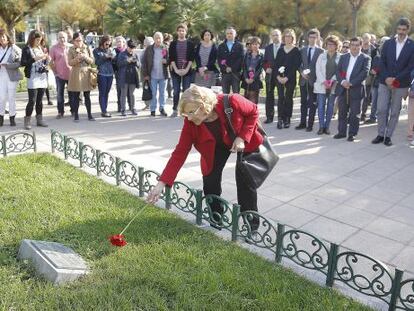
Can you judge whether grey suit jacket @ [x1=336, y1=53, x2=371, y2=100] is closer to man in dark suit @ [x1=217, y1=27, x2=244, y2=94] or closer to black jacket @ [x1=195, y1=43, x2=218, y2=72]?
man in dark suit @ [x1=217, y1=27, x2=244, y2=94]

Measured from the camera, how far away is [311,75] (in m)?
9.03

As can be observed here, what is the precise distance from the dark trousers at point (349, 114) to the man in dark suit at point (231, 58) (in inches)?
92.8

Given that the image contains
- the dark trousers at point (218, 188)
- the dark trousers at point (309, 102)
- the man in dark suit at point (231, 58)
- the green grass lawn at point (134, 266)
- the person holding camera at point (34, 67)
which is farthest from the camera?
the man in dark suit at point (231, 58)

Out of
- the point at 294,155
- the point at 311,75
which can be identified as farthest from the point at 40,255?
the point at 311,75

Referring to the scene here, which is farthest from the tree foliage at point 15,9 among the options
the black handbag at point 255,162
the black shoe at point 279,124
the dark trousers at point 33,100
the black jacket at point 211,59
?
the black handbag at point 255,162

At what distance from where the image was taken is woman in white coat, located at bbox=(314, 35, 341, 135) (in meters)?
8.80

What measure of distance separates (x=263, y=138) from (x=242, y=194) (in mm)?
599

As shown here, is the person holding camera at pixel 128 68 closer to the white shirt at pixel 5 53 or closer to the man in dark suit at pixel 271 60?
the white shirt at pixel 5 53

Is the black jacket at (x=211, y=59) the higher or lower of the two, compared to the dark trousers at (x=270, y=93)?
higher

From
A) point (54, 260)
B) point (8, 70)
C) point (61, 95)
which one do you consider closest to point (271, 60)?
point (61, 95)

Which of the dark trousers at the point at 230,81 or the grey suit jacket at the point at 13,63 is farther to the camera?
the dark trousers at the point at 230,81

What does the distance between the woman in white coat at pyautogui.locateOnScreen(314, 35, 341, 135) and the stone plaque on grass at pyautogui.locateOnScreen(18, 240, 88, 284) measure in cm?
626

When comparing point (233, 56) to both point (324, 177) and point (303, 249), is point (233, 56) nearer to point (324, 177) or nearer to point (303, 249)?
point (324, 177)

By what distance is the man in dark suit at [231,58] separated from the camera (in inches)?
390
